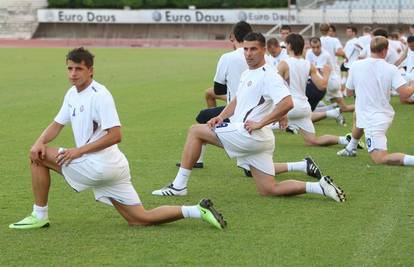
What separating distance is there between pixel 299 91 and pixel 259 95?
4790 millimetres

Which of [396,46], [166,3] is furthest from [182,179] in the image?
[166,3]

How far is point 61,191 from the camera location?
33.0ft

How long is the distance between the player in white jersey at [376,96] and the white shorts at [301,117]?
5.48 ft

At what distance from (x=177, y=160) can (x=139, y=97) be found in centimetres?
1013

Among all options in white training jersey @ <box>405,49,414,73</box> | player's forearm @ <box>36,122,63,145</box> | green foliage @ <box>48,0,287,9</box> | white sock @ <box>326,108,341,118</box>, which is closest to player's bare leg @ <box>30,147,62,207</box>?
player's forearm @ <box>36,122,63,145</box>

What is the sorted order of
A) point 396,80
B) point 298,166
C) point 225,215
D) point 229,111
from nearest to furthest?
point 225,215 < point 229,111 < point 298,166 < point 396,80

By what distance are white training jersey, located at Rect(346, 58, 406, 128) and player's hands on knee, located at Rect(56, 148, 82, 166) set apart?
17.1ft

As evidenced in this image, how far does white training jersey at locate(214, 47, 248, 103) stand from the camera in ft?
36.9

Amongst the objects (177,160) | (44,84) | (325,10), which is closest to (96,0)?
(325,10)

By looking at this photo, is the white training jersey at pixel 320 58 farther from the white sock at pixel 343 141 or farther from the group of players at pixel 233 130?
the white sock at pixel 343 141

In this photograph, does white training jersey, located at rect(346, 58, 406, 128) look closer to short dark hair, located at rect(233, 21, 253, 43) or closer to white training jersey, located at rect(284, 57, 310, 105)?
short dark hair, located at rect(233, 21, 253, 43)

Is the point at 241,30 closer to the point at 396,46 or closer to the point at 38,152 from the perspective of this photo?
the point at 38,152

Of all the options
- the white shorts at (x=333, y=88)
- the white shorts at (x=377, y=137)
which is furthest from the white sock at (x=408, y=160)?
the white shorts at (x=333, y=88)

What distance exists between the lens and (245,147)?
9273 millimetres
